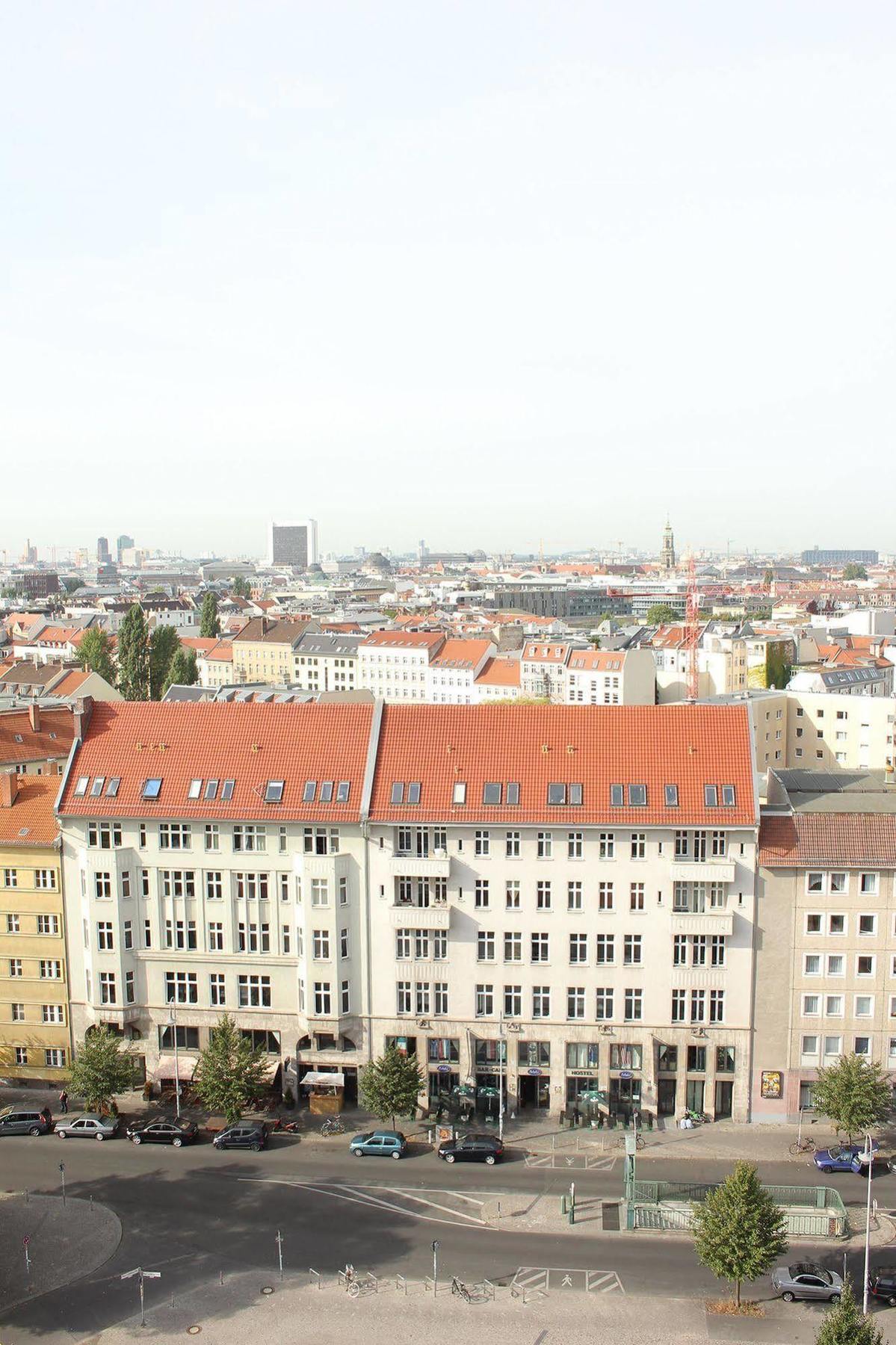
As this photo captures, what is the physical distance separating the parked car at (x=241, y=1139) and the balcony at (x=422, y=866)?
13.5m

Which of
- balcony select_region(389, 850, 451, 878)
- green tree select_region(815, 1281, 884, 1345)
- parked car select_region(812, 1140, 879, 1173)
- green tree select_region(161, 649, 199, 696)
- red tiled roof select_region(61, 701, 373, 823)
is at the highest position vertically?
red tiled roof select_region(61, 701, 373, 823)

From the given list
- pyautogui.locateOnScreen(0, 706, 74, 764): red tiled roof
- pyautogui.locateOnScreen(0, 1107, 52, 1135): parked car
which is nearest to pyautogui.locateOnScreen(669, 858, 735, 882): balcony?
pyautogui.locateOnScreen(0, 1107, 52, 1135): parked car

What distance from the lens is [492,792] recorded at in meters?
60.0

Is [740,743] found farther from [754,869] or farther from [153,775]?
[153,775]

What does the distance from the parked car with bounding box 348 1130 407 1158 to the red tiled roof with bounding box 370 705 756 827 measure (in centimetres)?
1459

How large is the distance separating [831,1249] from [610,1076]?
1366 centimetres

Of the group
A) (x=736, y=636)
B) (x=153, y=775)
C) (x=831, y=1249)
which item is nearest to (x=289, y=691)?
(x=736, y=636)

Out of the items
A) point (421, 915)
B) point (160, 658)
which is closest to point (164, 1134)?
point (421, 915)

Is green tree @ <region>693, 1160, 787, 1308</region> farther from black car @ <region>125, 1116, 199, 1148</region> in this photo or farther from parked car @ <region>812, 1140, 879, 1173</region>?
black car @ <region>125, 1116, 199, 1148</region>

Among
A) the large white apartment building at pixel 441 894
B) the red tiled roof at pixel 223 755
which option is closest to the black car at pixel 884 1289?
the large white apartment building at pixel 441 894

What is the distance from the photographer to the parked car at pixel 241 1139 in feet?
186

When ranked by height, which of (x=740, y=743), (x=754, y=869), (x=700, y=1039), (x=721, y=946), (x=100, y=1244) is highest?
(x=740, y=743)

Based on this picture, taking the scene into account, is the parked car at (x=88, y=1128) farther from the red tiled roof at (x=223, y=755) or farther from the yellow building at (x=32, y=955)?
the red tiled roof at (x=223, y=755)

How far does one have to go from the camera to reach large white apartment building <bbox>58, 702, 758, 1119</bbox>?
2308 inches
